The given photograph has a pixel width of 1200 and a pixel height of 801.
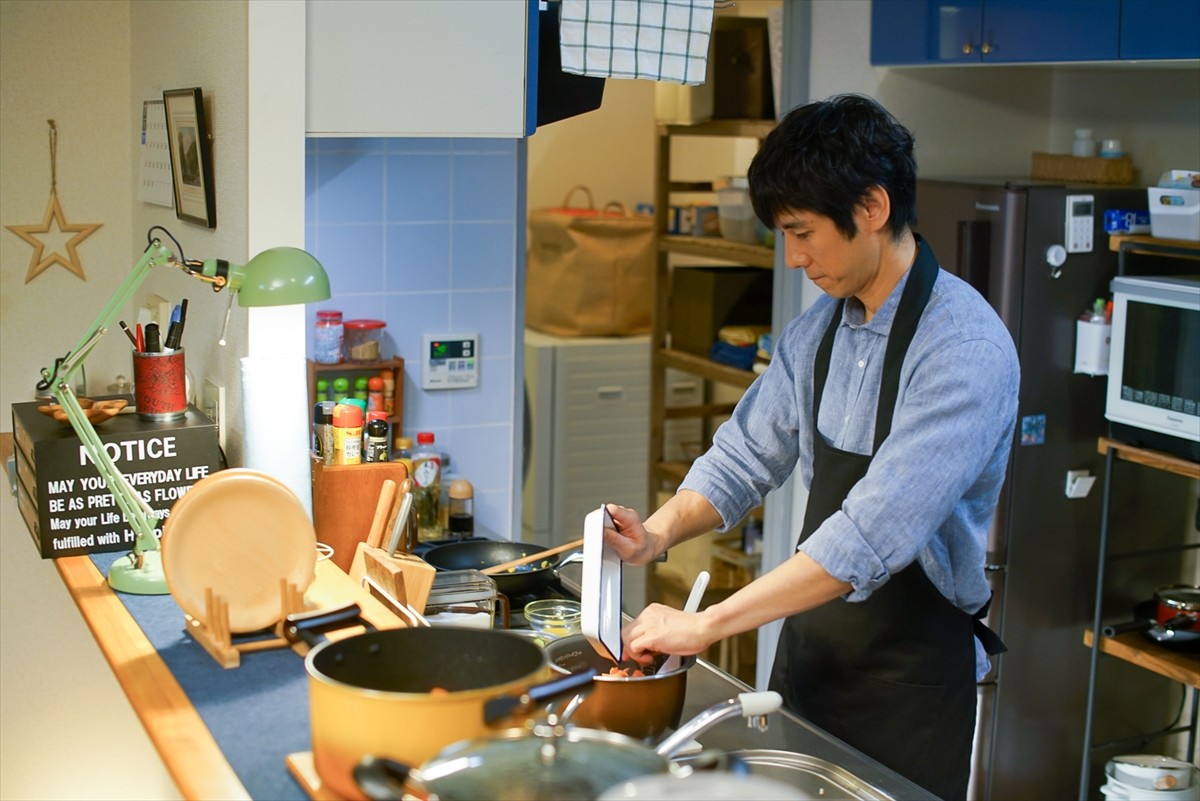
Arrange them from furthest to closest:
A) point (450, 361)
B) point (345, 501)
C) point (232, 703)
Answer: point (450, 361), point (345, 501), point (232, 703)

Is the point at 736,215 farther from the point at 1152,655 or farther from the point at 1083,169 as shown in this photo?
the point at 1152,655

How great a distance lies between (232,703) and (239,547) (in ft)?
0.90

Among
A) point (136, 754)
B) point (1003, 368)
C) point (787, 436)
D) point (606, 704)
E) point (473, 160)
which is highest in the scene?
point (473, 160)

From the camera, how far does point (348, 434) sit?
2447 millimetres

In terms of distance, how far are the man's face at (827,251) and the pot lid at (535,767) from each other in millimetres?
900

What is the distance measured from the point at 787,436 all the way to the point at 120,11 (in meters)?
1.88

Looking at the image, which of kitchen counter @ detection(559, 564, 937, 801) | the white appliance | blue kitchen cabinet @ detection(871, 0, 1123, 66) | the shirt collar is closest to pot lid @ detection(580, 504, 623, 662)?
kitchen counter @ detection(559, 564, 937, 801)

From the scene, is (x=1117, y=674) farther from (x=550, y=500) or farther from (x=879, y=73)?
(x=550, y=500)

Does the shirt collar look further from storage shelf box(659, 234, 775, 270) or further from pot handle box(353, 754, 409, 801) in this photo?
storage shelf box(659, 234, 775, 270)

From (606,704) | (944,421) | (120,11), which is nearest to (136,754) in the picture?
(120,11)

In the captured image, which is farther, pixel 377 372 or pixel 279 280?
pixel 377 372

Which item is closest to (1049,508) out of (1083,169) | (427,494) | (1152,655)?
(1152,655)

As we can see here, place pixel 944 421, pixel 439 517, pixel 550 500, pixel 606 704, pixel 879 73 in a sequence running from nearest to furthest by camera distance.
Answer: pixel 606 704 < pixel 944 421 < pixel 439 517 < pixel 879 73 < pixel 550 500

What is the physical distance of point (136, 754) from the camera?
326 centimetres
